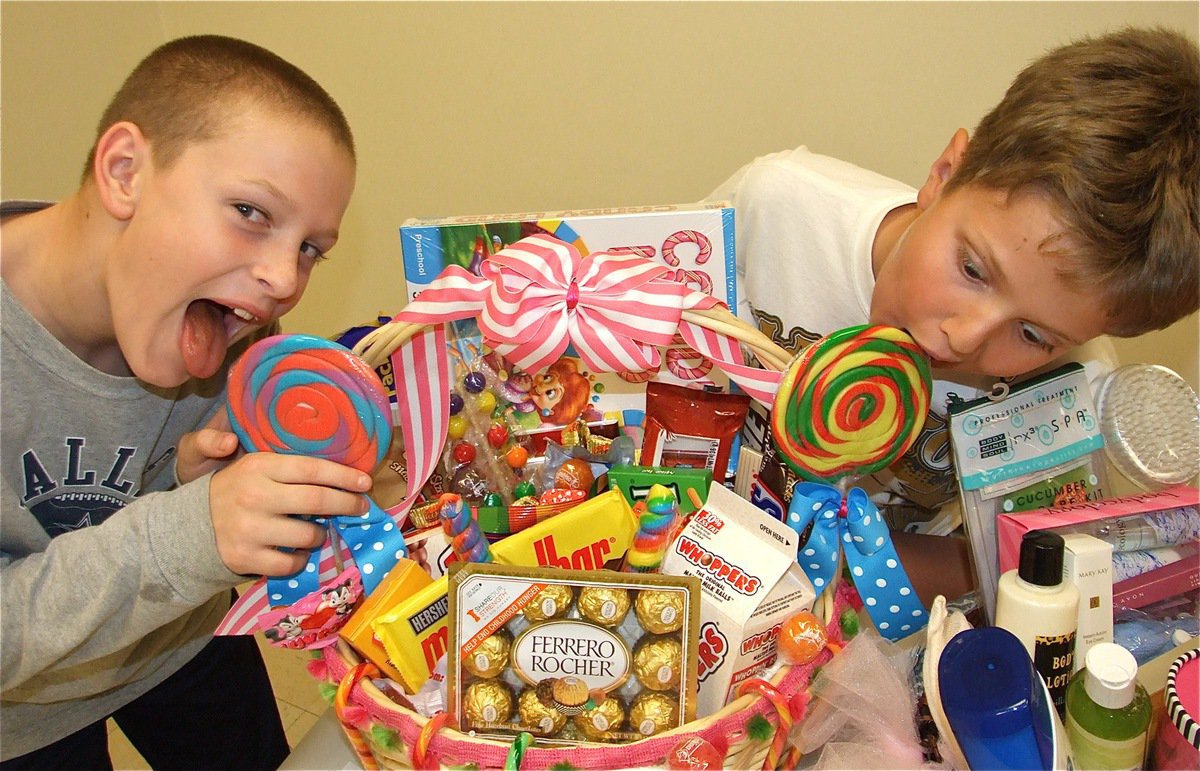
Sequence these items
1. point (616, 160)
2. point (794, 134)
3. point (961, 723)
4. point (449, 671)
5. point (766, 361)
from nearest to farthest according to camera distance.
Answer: point (961, 723), point (449, 671), point (766, 361), point (794, 134), point (616, 160)

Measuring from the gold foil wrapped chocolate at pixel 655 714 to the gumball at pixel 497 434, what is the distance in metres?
0.43

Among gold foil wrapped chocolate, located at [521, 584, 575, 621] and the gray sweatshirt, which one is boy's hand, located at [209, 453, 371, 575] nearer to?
the gray sweatshirt

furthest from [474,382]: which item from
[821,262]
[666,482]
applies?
[821,262]

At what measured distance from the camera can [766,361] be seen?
0.91 meters

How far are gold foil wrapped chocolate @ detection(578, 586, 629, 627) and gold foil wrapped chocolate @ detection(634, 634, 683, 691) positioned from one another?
0.04 m

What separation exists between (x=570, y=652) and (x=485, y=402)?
1.31 feet

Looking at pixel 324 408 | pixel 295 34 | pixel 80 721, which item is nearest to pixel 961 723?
pixel 324 408

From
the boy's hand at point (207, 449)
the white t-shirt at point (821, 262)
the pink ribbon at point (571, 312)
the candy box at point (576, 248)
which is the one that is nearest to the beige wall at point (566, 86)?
the white t-shirt at point (821, 262)

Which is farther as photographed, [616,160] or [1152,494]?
[616,160]

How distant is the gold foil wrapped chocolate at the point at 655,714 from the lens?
30.9 inches

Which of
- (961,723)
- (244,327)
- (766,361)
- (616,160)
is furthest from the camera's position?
(616,160)

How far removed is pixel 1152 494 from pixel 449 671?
752mm

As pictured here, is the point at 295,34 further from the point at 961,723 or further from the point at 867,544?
the point at 961,723

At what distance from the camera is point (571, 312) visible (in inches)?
36.3
